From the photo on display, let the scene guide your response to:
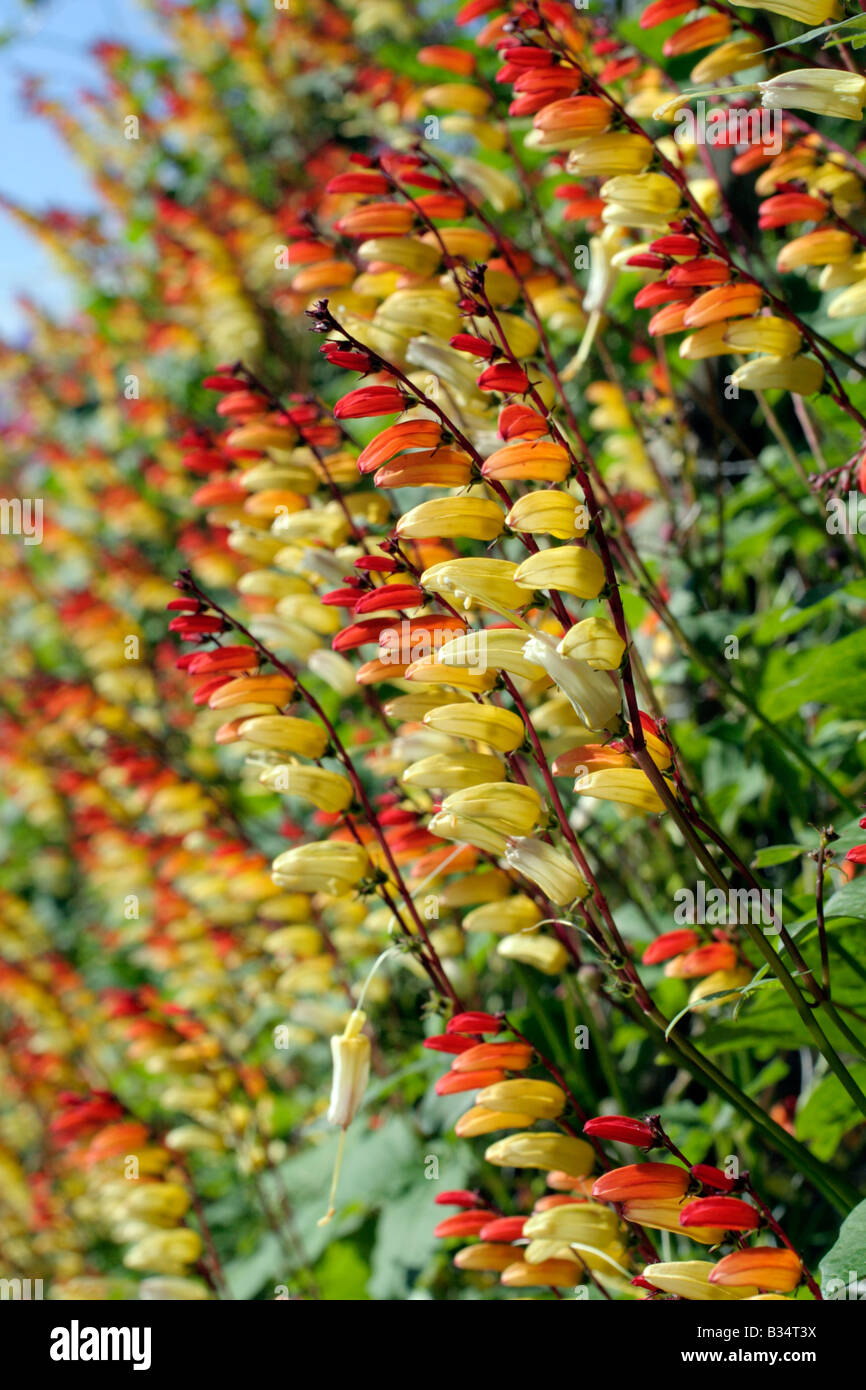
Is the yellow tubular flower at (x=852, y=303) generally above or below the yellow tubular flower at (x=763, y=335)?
above

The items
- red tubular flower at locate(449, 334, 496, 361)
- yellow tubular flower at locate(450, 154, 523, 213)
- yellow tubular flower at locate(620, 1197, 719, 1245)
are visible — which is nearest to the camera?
yellow tubular flower at locate(620, 1197, 719, 1245)

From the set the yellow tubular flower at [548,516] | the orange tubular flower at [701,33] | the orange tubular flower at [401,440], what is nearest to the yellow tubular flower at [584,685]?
the yellow tubular flower at [548,516]

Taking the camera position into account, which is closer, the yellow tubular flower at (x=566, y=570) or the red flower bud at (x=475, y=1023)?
the yellow tubular flower at (x=566, y=570)

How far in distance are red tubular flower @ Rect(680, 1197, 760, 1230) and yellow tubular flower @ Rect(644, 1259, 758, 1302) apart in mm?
69

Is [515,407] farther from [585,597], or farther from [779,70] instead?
[779,70]

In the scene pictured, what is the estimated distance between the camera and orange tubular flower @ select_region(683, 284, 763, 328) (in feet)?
3.99

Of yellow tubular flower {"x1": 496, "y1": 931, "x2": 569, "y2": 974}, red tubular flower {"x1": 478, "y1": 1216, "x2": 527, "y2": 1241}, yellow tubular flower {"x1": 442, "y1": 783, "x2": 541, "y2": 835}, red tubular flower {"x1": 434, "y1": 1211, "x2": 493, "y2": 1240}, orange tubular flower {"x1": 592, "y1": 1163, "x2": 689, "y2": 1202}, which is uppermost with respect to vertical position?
yellow tubular flower {"x1": 442, "y1": 783, "x2": 541, "y2": 835}

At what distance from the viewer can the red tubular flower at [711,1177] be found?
100 centimetres

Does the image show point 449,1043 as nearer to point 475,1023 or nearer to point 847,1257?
point 475,1023

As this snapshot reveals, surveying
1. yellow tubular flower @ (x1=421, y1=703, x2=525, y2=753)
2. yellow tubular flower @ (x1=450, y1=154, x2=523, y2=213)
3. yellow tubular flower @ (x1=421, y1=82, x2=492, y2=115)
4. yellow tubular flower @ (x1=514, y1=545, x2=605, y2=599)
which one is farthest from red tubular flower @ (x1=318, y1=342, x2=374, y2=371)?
yellow tubular flower @ (x1=421, y1=82, x2=492, y2=115)

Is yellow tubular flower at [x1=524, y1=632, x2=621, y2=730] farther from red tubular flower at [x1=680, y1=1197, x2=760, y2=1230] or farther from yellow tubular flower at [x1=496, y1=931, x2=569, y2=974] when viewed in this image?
yellow tubular flower at [x1=496, y1=931, x2=569, y2=974]

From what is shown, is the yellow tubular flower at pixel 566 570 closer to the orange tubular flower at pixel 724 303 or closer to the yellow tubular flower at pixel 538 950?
the orange tubular flower at pixel 724 303

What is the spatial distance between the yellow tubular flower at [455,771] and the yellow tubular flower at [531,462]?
0.29 metres

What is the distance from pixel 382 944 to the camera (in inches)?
98.3
